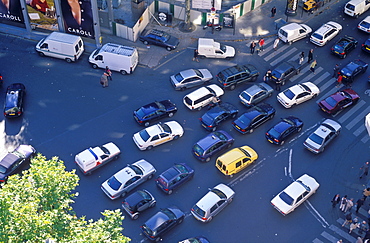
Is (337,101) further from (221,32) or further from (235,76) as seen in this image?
(221,32)

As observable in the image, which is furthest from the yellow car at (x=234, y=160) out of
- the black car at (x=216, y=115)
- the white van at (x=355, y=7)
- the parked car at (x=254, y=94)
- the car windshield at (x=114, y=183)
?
the white van at (x=355, y=7)

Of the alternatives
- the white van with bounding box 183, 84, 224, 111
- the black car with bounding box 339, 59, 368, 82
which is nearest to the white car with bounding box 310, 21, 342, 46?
the black car with bounding box 339, 59, 368, 82

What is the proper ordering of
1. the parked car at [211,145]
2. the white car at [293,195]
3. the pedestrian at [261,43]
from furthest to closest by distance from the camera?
the pedestrian at [261,43] < the parked car at [211,145] < the white car at [293,195]

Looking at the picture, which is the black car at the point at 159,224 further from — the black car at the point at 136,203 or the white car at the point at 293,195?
the white car at the point at 293,195

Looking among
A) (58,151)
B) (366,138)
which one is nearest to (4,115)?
(58,151)

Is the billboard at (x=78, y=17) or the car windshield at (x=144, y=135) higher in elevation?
the billboard at (x=78, y=17)

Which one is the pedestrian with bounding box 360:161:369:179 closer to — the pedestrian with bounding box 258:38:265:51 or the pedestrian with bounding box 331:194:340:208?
the pedestrian with bounding box 331:194:340:208

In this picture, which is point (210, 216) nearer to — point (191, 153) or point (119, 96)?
point (191, 153)

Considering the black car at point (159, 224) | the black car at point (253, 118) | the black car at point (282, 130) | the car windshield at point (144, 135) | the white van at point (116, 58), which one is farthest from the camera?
the white van at point (116, 58)
